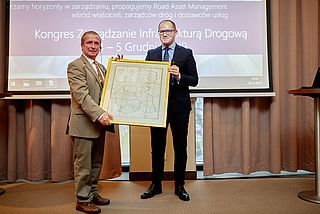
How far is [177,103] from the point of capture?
8.94 ft

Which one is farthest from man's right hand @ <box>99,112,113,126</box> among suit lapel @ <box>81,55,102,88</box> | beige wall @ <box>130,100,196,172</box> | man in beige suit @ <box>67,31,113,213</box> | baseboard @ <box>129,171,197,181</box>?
baseboard @ <box>129,171,197,181</box>

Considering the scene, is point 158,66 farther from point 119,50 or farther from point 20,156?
point 20,156

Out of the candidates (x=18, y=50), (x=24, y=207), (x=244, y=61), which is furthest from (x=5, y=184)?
(x=244, y=61)

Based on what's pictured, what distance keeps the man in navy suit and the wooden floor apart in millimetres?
180

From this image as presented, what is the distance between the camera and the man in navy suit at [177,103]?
2685mm

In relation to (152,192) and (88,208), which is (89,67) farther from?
(152,192)

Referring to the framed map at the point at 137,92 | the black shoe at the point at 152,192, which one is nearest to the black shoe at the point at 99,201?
the black shoe at the point at 152,192

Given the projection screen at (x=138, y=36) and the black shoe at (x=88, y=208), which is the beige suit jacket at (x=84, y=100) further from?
the projection screen at (x=138, y=36)

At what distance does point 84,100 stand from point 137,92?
1.44ft

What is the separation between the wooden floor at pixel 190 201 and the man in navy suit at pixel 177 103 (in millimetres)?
180

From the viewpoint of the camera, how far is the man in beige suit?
234cm

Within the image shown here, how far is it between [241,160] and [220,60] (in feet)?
3.65

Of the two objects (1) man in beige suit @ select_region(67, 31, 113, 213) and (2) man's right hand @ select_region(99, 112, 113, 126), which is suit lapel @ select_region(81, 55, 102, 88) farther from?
(2) man's right hand @ select_region(99, 112, 113, 126)

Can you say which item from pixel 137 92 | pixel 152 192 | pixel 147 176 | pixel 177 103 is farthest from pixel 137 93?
pixel 147 176
